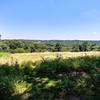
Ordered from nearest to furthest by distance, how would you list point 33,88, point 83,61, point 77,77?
point 33,88
point 77,77
point 83,61

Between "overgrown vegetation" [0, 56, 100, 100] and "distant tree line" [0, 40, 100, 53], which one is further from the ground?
"overgrown vegetation" [0, 56, 100, 100]

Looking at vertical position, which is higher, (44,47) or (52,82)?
(52,82)

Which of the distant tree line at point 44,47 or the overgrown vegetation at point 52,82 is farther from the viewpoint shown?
the distant tree line at point 44,47

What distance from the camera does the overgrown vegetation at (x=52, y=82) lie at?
6.58 meters

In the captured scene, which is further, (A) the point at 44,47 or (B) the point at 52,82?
(A) the point at 44,47

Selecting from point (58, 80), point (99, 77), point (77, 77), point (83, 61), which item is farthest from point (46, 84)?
point (83, 61)

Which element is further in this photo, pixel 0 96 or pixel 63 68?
pixel 63 68

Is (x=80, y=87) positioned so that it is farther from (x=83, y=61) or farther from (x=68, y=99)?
(x=83, y=61)

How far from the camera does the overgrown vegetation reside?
658cm

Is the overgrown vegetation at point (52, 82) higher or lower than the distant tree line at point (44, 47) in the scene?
higher

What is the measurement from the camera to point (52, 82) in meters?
7.40

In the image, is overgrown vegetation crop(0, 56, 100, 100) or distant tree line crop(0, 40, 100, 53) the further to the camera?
distant tree line crop(0, 40, 100, 53)

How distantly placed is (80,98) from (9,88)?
76.2 inches

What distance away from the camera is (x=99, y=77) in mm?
7223
